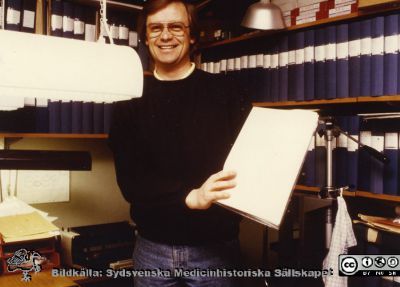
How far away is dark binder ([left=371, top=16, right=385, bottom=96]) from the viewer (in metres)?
1.69

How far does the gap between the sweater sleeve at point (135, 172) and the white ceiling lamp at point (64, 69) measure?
0.50 metres

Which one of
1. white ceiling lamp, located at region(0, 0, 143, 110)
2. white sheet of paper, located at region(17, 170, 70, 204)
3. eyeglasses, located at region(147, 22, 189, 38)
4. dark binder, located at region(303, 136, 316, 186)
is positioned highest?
eyeglasses, located at region(147, 22, 189, 38)

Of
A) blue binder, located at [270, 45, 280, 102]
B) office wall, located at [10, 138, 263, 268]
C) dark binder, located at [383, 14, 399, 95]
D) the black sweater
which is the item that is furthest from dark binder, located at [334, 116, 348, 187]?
office wall, located at [10, 138, 263, 268]

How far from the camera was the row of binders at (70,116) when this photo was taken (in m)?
1.90

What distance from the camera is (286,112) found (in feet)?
3.26

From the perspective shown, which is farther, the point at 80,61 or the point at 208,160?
the point at 208,160

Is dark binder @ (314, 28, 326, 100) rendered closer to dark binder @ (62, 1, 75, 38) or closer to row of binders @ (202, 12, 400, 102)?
row of binders @ (202, 12, 400, 102)

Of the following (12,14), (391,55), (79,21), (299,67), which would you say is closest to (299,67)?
(299,67)

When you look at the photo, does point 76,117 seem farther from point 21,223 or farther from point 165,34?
point 165,34

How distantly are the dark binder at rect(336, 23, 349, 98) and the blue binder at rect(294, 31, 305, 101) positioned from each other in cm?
19

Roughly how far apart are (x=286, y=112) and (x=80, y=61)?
0.55 meters

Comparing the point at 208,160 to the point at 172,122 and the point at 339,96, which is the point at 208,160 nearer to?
the point at 172,122

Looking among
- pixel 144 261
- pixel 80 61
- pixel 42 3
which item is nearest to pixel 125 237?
pixel 144 261

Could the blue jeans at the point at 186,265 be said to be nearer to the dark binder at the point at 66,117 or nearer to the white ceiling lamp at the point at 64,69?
the white ceiling lamp at the point at 64,69
